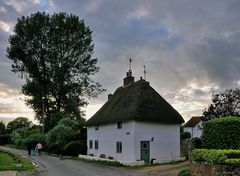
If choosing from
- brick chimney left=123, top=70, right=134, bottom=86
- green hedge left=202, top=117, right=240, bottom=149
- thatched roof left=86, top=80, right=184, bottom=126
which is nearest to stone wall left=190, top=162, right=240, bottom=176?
green hedge left=202, top=117, right=240, bottom=149

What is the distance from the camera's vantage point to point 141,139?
129 ft

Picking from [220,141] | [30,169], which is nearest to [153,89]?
[30,169]

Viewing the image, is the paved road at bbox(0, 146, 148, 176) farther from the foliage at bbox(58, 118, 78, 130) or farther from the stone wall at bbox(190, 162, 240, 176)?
the foliage at bbox(58, 118, 78, 130)

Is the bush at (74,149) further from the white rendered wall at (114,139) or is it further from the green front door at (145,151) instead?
the green front door at (145,151)

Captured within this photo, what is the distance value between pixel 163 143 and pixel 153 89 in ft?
19.3

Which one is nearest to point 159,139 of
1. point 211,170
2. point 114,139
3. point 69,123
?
point 114,139

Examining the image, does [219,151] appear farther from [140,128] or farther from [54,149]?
[54,149]

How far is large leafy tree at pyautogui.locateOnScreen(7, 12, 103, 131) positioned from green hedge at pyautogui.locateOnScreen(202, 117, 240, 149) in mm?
42639

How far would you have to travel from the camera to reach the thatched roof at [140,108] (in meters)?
39.9

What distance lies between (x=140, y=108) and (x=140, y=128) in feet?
6.08

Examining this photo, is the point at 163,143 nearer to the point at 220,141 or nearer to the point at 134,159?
the point at 134,159

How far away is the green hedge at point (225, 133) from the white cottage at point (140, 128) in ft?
49.0

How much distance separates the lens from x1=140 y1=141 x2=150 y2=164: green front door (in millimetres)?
39269

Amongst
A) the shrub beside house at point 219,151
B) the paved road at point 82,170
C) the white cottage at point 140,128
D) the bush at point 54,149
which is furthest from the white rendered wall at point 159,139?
Result: the bush at point 54,149
